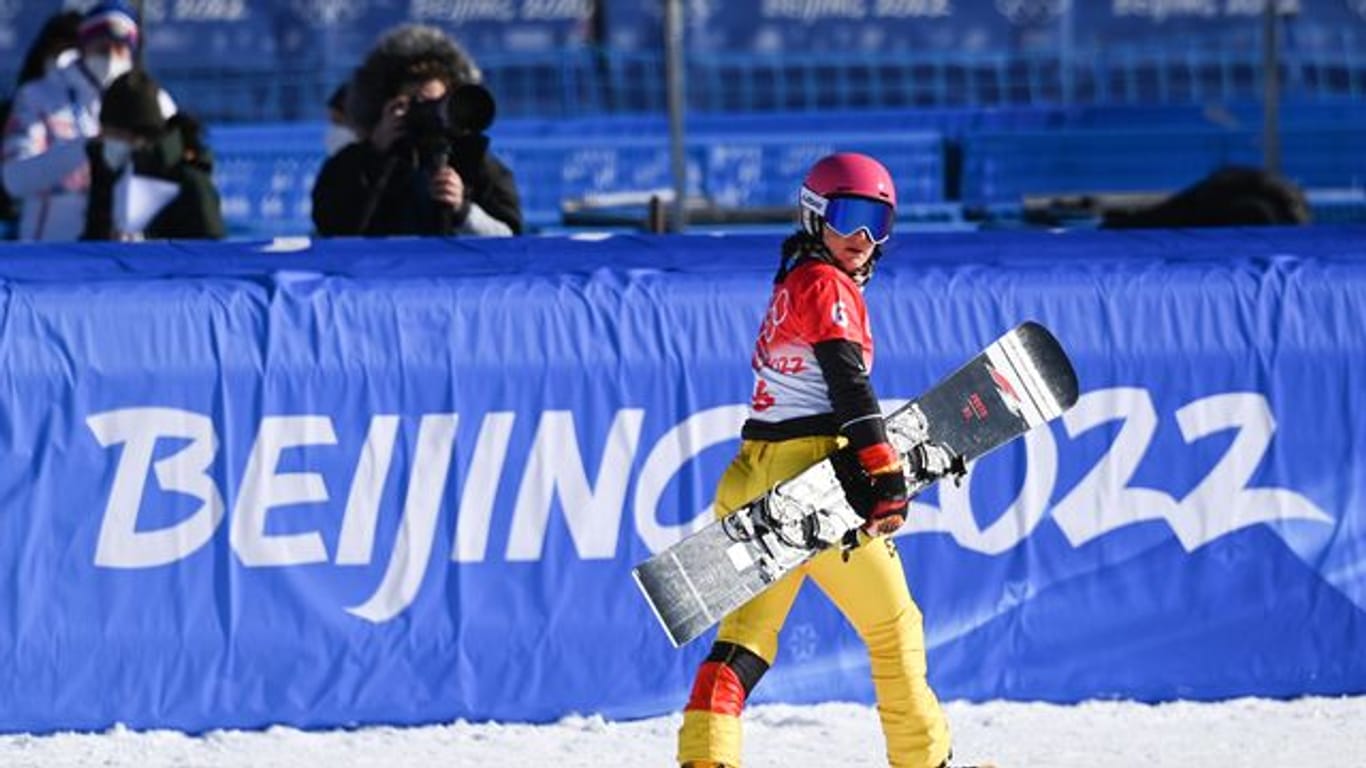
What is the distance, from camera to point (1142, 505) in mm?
7695

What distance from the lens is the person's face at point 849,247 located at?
6.16 meters

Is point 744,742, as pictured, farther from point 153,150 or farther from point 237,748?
point 153,150

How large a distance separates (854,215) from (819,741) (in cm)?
177

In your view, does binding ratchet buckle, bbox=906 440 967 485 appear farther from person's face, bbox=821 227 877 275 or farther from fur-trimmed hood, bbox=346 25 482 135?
fur-trimmed hood, bbox=346 25 482 135

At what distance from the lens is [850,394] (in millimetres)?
5969

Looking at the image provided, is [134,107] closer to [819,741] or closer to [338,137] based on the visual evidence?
[338,137]

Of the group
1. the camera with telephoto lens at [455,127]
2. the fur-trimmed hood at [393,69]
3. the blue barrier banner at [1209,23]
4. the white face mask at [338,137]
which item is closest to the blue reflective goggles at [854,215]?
the camera with telephoto lens at [455,127]

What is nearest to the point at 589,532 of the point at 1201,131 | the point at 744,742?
the point at 744,742

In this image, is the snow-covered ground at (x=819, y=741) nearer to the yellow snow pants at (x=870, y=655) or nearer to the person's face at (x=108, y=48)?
the yellow snow pants at (x=870, y=655)

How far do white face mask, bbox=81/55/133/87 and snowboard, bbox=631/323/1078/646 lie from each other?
15.4ft

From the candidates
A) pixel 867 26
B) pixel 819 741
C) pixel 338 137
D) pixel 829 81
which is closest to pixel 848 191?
pixel 819 741

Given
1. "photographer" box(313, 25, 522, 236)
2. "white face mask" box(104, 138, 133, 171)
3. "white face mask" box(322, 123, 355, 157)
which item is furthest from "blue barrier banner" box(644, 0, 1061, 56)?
"photographer" box(313, 25, 522, 236)

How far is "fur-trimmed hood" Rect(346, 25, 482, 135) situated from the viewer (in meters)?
9.03

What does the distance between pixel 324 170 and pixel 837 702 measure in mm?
2611
